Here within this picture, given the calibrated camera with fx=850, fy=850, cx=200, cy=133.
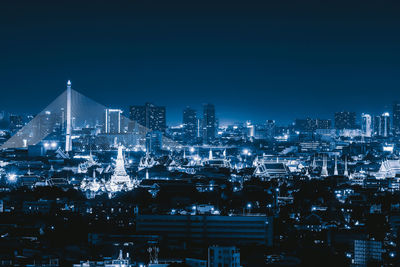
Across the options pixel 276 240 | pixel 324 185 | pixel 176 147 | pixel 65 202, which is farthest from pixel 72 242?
pixel 176 147

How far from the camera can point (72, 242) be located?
15.4m

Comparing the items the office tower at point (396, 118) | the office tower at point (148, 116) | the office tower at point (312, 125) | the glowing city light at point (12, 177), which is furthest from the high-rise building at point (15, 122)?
the office tower at point (396, 118)

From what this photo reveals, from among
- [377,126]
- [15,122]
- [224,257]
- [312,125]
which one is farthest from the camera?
[312,125]

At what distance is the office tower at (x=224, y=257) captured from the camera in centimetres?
1261

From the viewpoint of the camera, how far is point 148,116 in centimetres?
7125

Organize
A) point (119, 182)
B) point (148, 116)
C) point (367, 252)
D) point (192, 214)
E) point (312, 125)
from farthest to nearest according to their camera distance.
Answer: point (312, 125), point (148, 116), point (119, 182), point (192, 214), point (367, 252)

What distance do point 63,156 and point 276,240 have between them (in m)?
31.6

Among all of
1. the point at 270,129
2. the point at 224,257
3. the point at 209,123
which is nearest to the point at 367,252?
the point at 224,257

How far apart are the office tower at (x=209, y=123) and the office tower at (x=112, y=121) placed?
26.5 feet

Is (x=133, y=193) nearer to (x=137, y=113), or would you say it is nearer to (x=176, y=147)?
(x=176, y=147)

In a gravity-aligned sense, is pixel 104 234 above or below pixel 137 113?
below

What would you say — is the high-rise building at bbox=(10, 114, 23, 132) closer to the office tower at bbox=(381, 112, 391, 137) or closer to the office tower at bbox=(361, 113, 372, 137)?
the office tower at bbox=(361, 113, 372, 137)

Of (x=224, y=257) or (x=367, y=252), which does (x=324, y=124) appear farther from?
(x=224, y=257)

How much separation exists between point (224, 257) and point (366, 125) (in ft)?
217
